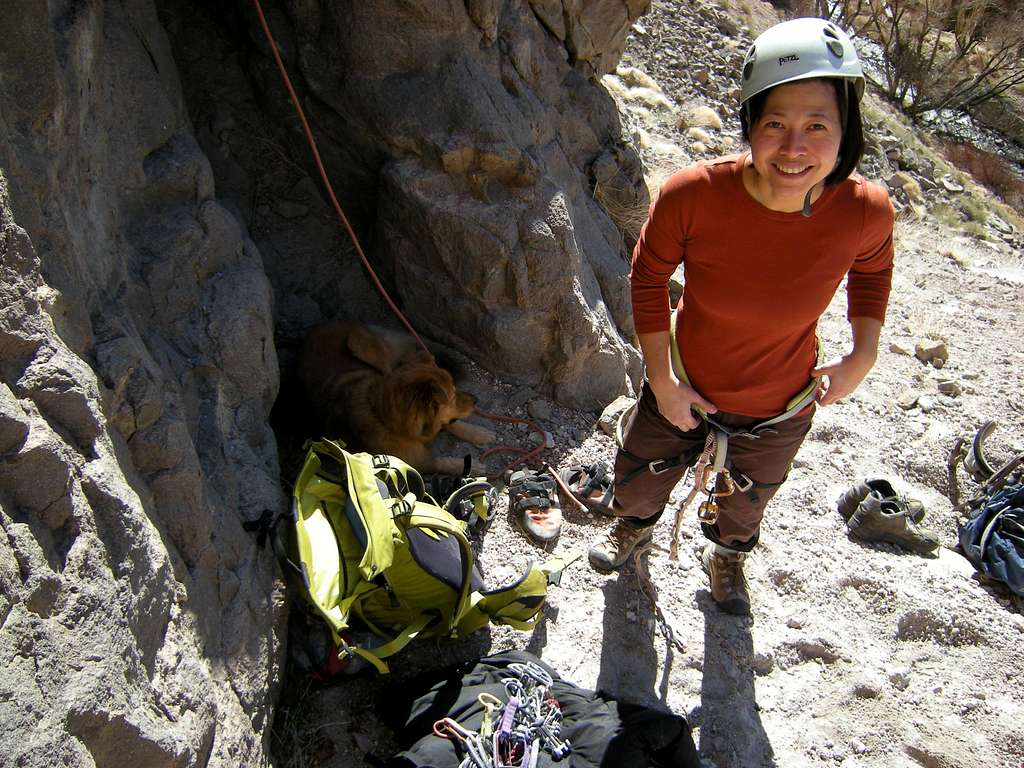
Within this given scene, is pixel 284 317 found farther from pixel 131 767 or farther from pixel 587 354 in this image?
pixel 131 767

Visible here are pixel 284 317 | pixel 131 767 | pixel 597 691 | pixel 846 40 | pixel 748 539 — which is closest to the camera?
pixel 131 767

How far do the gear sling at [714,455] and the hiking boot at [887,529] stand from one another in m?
1.55

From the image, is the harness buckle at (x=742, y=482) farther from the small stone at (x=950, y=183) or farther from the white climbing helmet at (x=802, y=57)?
the small stone at (x=950, y=183)

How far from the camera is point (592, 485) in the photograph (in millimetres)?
4059

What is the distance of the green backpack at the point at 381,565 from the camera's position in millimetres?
2742

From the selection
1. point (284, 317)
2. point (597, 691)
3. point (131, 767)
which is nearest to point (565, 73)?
point (284, 317)

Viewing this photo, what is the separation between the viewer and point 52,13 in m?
2.37

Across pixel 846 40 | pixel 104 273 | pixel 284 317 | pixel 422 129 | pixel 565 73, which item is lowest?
pixel 284 317

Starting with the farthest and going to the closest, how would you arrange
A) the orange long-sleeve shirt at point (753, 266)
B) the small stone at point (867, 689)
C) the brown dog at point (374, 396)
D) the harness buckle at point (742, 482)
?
the brown dog at point (374, 396) < the small stone at point (867, 689) < the harness buckle at point (742, 482) < the orange long-sleeve shirt at point (753, 266)

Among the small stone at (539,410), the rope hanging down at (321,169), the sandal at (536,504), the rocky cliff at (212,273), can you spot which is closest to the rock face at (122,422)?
the rocky cliff at (212,273)

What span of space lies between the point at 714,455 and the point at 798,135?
123cm

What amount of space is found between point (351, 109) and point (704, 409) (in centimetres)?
285

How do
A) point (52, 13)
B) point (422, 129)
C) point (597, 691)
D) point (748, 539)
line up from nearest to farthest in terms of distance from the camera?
point (52, 13) < point (597, 691) < point (748, 539) < point (422, 129)

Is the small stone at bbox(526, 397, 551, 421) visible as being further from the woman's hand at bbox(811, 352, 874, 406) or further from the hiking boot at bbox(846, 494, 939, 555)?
the woman's hand at bbox(811, 352, 874, 406)
